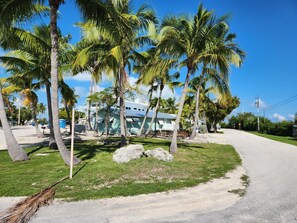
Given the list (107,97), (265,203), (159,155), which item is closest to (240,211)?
(265,203)

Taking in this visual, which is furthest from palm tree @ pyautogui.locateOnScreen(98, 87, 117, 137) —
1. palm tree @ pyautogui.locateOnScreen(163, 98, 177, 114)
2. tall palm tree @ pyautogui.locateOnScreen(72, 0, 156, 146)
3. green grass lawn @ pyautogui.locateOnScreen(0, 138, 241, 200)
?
palm tree @ pyautogui.locateOnScreen(163, 98, 177, 114)

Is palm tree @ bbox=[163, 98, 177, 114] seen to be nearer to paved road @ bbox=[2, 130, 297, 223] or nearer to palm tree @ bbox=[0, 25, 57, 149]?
palm tree @ bbox=[0, 25, 57, 149]

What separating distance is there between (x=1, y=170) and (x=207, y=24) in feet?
36.5

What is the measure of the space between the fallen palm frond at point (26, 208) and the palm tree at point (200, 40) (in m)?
7.78

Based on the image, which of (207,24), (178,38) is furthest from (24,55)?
→ (207,24)

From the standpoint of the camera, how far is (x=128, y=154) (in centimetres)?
953

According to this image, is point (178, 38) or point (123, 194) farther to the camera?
point (178, 38)

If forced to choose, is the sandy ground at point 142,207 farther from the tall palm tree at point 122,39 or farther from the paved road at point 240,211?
the tall palm tree at point 122,39

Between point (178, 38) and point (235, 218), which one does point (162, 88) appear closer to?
point (178, 38)

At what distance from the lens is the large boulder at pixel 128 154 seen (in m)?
9.33

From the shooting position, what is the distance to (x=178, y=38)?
11922mm

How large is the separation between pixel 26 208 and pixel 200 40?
10.5 metres

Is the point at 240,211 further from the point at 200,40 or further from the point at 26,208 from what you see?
the point at 200,40

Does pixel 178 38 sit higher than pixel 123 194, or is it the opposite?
pixel 178 38
